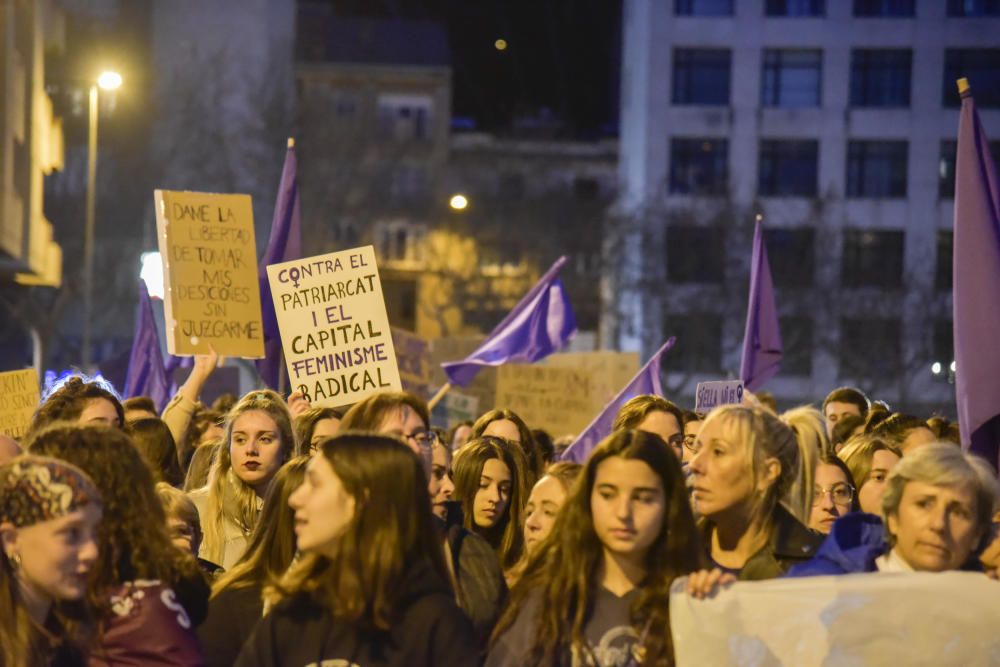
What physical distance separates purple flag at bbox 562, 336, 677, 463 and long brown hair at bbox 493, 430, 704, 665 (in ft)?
16.8

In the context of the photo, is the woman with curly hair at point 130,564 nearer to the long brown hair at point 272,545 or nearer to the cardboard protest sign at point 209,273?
the long brown hair at point 272,545

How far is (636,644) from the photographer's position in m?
4.44

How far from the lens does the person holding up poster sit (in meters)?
5.09

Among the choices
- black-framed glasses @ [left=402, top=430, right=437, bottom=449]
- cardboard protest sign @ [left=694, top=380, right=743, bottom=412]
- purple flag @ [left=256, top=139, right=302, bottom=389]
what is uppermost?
purple flag @ [left=256, top=139, right=302, bottom=389]

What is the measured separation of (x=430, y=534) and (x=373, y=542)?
Result: 0.18 meters

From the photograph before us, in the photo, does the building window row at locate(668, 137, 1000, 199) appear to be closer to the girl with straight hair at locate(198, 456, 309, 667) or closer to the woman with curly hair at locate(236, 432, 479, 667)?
the girl with straight hair at locate(198, 456, 309, 667)

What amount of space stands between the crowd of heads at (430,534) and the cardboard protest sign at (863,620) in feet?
0.39

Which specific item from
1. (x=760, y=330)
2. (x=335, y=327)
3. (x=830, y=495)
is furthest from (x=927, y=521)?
(x=760, y=330)

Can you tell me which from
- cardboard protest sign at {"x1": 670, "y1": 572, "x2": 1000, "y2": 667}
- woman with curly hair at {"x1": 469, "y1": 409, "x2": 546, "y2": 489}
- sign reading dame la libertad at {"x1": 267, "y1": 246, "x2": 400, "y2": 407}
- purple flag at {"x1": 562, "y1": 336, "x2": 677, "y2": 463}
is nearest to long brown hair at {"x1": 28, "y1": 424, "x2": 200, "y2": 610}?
cardboard protest sign at {"x1": 670, "y1": 572, "x2": 1000, "y2": 667}

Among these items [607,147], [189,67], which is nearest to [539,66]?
[607,147]

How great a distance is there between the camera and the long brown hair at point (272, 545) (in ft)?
16.6

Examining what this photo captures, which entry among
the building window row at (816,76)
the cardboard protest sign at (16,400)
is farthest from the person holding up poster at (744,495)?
the building window row at (816,76)

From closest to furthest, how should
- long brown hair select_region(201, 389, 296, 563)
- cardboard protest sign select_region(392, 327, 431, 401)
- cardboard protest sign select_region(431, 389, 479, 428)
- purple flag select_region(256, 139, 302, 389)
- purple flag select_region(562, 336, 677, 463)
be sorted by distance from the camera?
long brown hair select_region(201, 389, 296, 563)
purple flag select_region(562, 336, 677, 463)
purple flag select_region(256, 139, 302, 389)
cardboard protest sign select_region(392, 327, 431, 401)
cardboard protest sign select_region(431, 389, 479, 428)

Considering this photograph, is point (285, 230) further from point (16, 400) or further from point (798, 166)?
point (798, 166)
